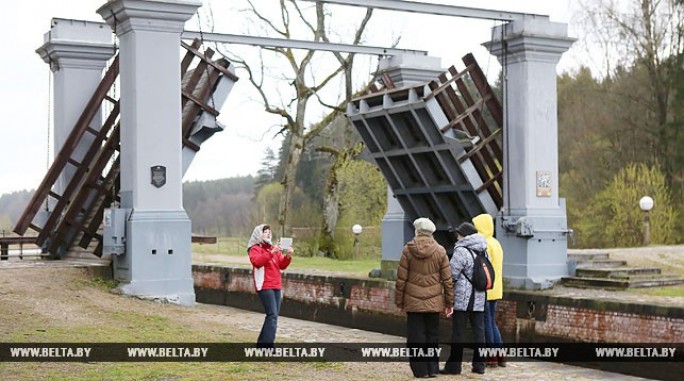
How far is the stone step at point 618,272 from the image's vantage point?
49.4 feet

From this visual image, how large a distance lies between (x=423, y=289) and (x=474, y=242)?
993 millimetres

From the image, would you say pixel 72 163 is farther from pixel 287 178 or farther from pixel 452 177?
pixel 287 178

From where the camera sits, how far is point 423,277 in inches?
367

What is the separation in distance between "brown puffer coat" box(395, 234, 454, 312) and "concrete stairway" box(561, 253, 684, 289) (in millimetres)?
5906

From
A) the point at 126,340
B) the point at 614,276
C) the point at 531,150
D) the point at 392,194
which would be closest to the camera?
the point at 126,340

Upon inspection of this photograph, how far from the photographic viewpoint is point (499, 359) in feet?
35.7

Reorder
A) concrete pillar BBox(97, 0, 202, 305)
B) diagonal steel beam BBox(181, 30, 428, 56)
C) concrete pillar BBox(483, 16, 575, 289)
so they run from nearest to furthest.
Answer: concrete pillar BBox(97, 0, 202, 305) → concrete pillar BBox(483, 16, 575, 289) → diagonal steel beam BBox(181, 30, 428, 56)

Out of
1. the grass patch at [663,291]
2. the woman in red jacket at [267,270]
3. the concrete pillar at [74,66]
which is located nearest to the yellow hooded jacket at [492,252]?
the woman in red jacket at [267,270]

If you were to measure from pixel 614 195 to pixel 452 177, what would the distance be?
16.5 meters

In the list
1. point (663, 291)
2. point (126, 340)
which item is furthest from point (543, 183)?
point (126, 340)

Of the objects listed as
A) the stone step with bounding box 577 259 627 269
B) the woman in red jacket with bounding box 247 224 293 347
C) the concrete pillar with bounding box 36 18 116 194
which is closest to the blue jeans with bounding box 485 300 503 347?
the woman in red jacket with bounding box 247 224 293 347

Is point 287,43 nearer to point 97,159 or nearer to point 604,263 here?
point 97,159

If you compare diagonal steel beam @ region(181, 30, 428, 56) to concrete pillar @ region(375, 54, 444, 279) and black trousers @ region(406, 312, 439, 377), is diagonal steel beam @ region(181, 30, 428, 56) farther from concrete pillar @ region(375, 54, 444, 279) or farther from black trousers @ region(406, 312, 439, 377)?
black trousers @ region(406, 312, 439, 377)

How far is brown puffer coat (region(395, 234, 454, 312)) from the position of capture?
9312 mm
